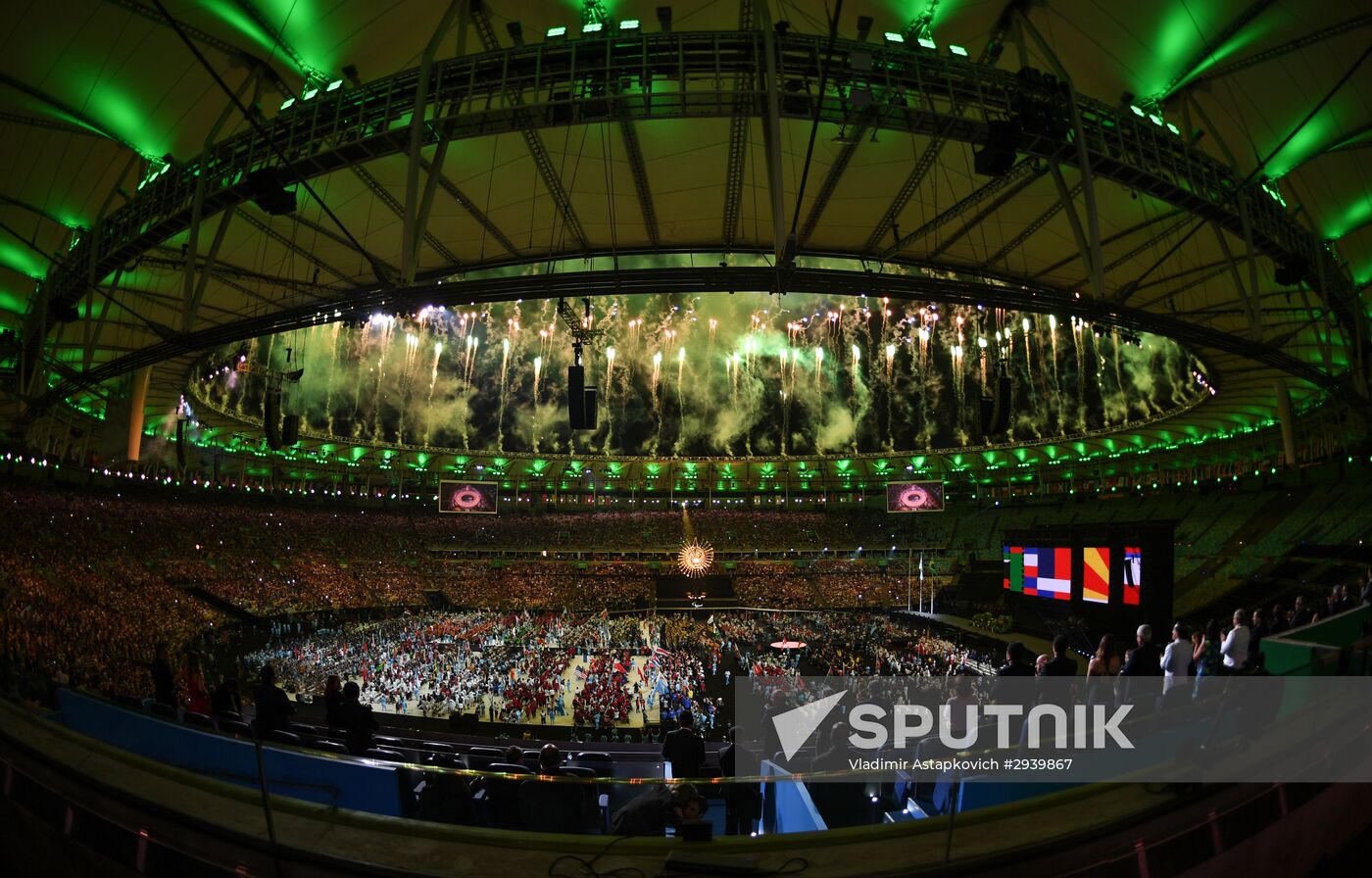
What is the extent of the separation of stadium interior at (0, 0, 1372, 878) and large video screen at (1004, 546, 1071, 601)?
228 mm

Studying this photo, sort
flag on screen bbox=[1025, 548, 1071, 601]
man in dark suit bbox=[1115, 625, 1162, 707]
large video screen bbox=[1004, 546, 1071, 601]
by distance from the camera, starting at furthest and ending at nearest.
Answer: large video screen bbox=[1004, 546, 1071, 601], flag on screen bbox=[1025, 548, 1071, 601], man in dark suit bbox=[1115, 625, 1162, 707]

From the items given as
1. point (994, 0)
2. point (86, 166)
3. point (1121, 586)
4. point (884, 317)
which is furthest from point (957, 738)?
point (884, 317)

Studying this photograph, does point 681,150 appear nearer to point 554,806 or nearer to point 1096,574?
point 554,806

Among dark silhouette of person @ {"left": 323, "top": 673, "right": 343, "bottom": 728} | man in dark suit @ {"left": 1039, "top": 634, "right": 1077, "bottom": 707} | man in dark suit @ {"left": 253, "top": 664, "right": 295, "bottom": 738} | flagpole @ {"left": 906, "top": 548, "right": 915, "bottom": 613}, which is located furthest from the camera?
flagpole @ {"left": 906, "top": 548, "right": 915, "bottom": 613}

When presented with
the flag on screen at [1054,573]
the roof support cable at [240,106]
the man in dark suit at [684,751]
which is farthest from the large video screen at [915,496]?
the man in dark suit at [684,751]

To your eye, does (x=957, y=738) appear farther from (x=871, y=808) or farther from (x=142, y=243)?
(x=142, y=243)

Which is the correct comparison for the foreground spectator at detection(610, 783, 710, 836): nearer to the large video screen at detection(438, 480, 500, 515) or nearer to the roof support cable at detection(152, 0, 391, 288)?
the roof support cable at detection(152, 0, 391, 288)

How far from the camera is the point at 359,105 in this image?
10086 mm

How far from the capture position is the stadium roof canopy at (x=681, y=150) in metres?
9.28

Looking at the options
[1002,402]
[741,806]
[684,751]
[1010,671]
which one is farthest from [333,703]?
[1002,402]

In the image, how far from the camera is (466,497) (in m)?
37.2

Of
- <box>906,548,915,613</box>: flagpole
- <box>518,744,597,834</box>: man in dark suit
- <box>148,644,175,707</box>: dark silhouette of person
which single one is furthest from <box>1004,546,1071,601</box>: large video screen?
<box>148,644,175,707</box>: dark silhouette of person

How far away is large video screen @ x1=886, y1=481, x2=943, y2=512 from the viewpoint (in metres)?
34.8

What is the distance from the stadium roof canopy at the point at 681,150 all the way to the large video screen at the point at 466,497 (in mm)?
20502
